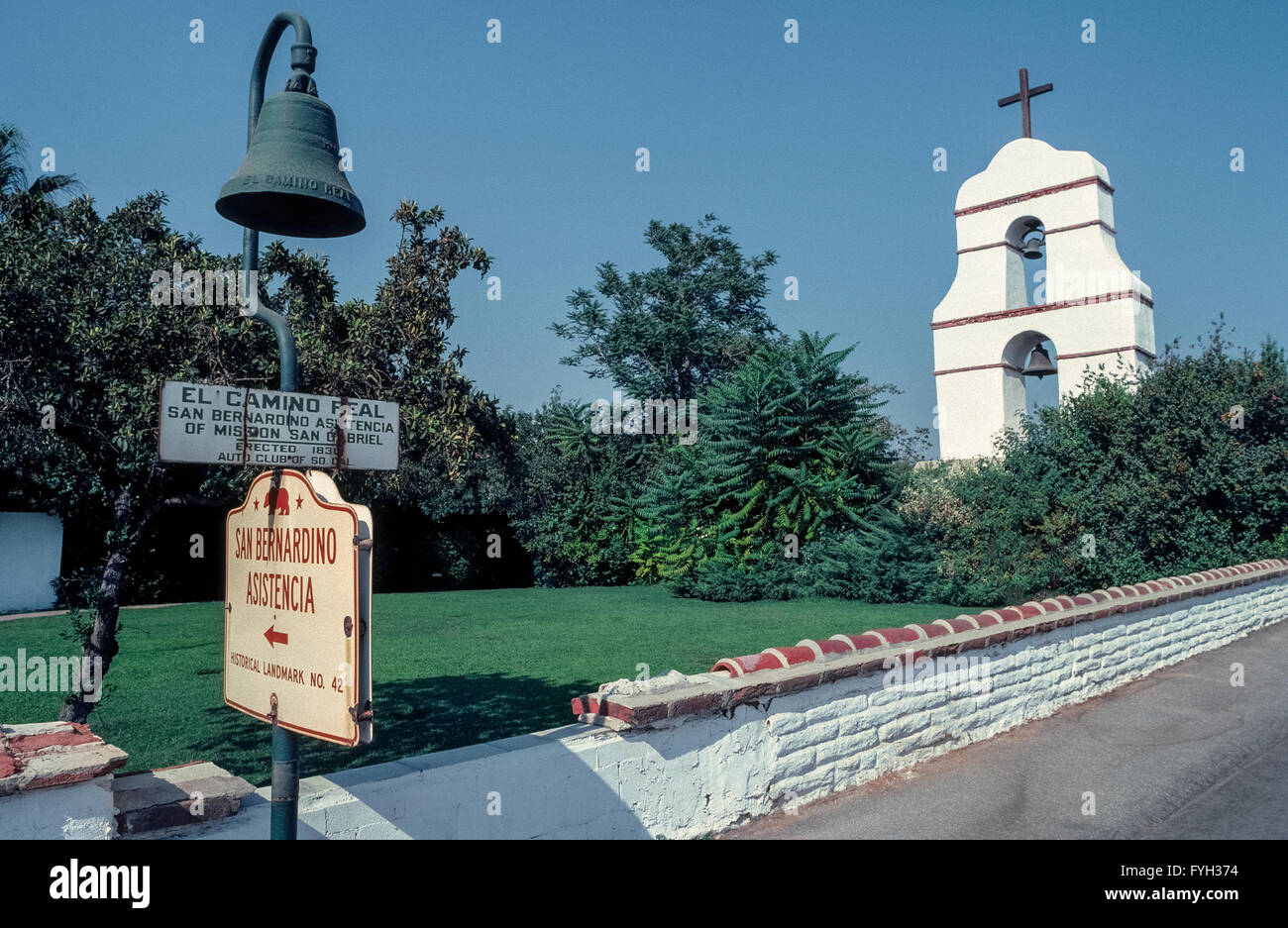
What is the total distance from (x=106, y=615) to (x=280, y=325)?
3.23m

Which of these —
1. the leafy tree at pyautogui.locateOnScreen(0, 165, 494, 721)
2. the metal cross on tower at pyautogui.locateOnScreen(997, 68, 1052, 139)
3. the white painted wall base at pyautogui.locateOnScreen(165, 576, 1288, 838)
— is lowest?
the white painted wall base at pyautogui.locateOnScreen(165, 576, 1288, 838)

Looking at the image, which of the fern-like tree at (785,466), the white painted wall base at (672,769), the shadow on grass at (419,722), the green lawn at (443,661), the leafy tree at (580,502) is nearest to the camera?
the white painted wall base at (672,769)

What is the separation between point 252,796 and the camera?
11.4 feet

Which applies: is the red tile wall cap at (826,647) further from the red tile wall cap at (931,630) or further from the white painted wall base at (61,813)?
the white painted wall base at (61,813)

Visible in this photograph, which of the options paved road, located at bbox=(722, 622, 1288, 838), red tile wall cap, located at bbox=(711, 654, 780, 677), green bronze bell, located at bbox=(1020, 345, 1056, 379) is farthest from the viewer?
green bronze bell, located at bbox=(1020, 345, 1056, 379)

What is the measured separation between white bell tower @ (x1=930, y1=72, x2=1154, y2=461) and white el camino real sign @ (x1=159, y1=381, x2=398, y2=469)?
1855 cm

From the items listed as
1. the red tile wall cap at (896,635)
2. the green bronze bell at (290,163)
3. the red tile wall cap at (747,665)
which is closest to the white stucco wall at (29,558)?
the red tile wall cap at (747,665)

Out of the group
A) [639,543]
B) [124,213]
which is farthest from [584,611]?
[124,213]

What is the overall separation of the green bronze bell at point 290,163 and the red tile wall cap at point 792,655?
347cm

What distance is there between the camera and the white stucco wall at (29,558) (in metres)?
19.4

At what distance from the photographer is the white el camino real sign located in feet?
9.49

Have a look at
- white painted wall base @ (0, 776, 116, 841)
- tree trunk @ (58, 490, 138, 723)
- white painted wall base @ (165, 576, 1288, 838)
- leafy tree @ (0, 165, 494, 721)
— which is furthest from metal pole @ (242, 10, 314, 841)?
tree trunk @ (58, 490, 138, 723)

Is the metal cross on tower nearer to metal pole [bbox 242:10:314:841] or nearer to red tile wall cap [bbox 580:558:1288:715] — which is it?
red tile wall cap [bbox 580:558:1288:715]
